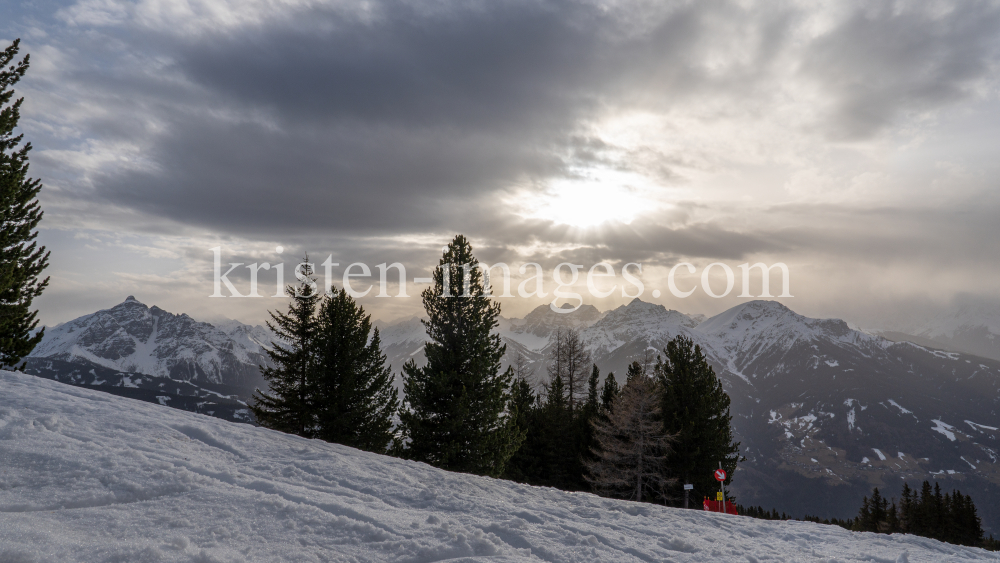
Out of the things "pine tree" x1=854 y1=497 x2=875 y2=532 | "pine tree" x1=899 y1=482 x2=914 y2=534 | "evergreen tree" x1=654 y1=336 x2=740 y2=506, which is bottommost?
"pine tree" x1=854 y1=497 x2=875 y2=532

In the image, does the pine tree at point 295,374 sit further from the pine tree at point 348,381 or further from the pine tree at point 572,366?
the pine tree at point 572,366

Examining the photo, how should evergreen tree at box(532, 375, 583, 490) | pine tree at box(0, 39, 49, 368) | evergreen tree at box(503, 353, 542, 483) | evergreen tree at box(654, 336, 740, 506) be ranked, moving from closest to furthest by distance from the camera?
pine tree at box(0, 39, 49, 368)
evergreen tree at box(654, 336, 740, 506)
evergreen tree at box(503, 353, 542, 483)
evergreen tree at box(532, 375, 583, 490)

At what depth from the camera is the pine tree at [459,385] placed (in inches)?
928

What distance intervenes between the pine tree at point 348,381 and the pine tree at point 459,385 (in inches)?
137

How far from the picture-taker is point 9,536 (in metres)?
4.54

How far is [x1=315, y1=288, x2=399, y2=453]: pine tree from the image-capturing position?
2669cm

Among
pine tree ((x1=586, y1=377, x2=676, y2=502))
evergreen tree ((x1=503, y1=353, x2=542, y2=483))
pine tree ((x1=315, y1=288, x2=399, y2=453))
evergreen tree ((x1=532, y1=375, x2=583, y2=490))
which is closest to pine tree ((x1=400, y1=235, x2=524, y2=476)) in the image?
pine tree ((x1=315, y1=288, x2=399, y2=453))

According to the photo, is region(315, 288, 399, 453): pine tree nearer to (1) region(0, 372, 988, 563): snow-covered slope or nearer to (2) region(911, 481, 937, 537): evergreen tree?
(1) region(0, 372, 988, 563): snow-covered slope

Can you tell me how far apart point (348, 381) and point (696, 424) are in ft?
67.2

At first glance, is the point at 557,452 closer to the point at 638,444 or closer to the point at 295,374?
the point at 638,444

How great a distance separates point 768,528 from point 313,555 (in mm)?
12539

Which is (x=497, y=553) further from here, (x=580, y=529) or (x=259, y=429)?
(x=259, y=429)

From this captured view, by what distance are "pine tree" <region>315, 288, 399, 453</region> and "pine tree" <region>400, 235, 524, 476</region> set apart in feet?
11.4

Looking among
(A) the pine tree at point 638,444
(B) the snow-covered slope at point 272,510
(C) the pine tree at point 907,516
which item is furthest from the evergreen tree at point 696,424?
(C) the pine tree at point 907,516
